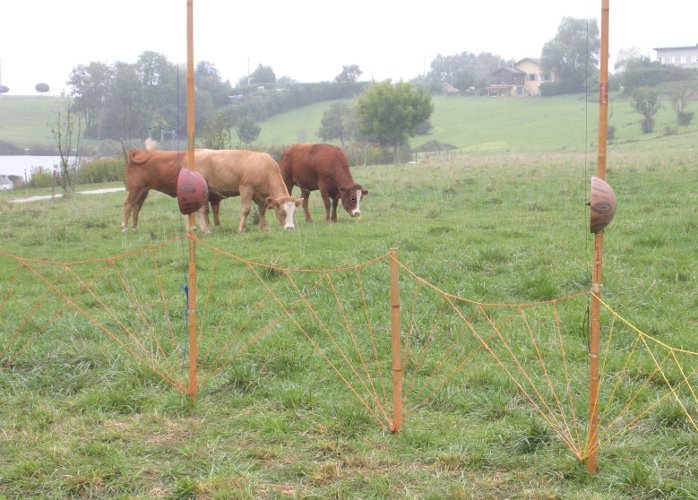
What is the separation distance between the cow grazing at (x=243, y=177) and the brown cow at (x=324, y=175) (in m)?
1.30

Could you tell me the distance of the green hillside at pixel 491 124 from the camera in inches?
2005

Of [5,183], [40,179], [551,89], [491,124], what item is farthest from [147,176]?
[551,89]

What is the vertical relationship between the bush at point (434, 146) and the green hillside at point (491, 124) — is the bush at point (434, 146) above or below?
below

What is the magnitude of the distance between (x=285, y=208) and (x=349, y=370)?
7325mm

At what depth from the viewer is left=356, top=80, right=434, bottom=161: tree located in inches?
1804

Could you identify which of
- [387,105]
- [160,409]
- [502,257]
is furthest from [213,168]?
[387,105]

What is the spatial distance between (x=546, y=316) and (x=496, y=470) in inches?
121

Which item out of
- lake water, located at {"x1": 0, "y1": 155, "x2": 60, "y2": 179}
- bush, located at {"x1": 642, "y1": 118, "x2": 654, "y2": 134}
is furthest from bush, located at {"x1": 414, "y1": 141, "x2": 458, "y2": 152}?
lake water, located at {"x1": 0, "y1": 155, "x2": 60, "y2": 179}

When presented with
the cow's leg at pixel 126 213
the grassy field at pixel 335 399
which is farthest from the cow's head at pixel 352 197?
the cow's leg at pixel 126 213

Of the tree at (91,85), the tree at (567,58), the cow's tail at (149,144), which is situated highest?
the tree at (567,58)

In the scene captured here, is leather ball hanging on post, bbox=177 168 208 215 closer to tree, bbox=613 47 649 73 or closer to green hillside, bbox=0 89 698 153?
green hillside, bbox=0 89 698 153

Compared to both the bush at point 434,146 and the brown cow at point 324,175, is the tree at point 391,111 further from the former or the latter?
the brown cow at point 324,175

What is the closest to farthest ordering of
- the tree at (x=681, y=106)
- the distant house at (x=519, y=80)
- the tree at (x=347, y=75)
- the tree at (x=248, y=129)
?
the tree at (x=248, y=129) < the tree at (x=681, y=106) < the tree at (x=347, y=75) < the distant house at (x=519, y=80)

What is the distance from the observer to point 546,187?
17.5 metres
